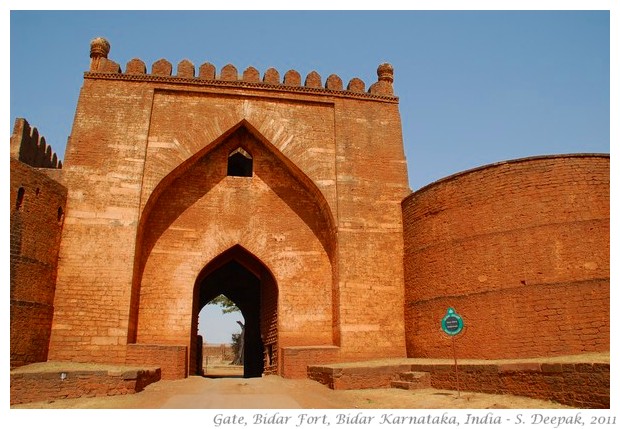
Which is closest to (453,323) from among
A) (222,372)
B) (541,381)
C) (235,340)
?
(541,381)

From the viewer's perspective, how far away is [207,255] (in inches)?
504

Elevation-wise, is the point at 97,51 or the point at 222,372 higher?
the point at 97,51

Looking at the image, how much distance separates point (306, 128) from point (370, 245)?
11.6ft

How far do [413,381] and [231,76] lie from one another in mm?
8950

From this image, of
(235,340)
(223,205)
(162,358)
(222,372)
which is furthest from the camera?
(235,340)

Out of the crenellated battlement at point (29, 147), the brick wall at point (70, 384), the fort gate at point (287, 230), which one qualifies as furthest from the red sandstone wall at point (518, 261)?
the crenellated battlement at point (29, 147)

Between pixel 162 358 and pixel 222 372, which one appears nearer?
pixel 162 358

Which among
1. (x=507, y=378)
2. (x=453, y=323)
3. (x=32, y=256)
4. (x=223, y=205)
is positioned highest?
(x=223, y=205)

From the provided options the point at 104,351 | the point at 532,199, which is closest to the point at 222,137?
the point at 104,351

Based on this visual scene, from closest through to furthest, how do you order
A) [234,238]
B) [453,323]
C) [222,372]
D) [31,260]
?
[453,323]
[31,260]
[234,238]
[222,372]

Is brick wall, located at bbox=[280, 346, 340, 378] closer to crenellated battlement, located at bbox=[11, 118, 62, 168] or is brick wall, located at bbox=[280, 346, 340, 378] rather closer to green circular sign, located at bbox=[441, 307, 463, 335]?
green circular sign, located at bbox=[441, 307, 463, 335]

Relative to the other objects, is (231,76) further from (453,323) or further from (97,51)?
(453,323)

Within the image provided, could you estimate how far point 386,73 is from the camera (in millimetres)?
14695

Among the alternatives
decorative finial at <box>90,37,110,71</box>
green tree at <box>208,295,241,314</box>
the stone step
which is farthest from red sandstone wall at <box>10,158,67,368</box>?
green tree at <box>208,295,241,314</box>
